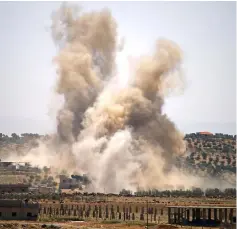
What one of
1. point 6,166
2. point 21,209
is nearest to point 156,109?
point 6,166

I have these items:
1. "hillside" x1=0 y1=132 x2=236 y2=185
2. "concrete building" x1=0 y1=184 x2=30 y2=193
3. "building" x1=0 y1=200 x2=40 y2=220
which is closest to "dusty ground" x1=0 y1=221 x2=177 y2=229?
"building" x1=0 y1=200 x2=40 y2=220

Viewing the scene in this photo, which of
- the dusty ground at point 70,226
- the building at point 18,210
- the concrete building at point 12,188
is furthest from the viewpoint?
the concrete building at point 12,188

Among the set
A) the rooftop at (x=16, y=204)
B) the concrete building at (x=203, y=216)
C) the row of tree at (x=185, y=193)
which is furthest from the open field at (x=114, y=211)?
the row of tree at (x=185, y=193)

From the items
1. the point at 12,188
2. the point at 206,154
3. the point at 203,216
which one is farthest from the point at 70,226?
the point at 206,154

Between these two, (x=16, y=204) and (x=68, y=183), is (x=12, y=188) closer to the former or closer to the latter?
(x=68, y=183)

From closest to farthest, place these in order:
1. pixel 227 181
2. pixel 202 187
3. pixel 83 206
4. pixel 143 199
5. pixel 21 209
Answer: pixel 21 209 → pixel 83 206 → pixel 143 199 → pixel 202 187 → pixel 227 181

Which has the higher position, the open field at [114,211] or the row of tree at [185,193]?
the row of tree at [185,193]

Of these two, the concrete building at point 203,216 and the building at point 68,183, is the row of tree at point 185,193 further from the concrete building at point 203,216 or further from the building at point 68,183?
the concrete building at point 203,216

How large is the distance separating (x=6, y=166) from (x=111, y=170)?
3085 centimetres

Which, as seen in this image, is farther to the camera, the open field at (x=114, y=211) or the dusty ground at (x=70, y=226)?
the open field at (x=114, y=211)

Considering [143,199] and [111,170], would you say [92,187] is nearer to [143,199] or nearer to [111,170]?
[111,170]

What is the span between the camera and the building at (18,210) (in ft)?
231

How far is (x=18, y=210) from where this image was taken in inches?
2790

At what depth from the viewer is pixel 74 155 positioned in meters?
114
